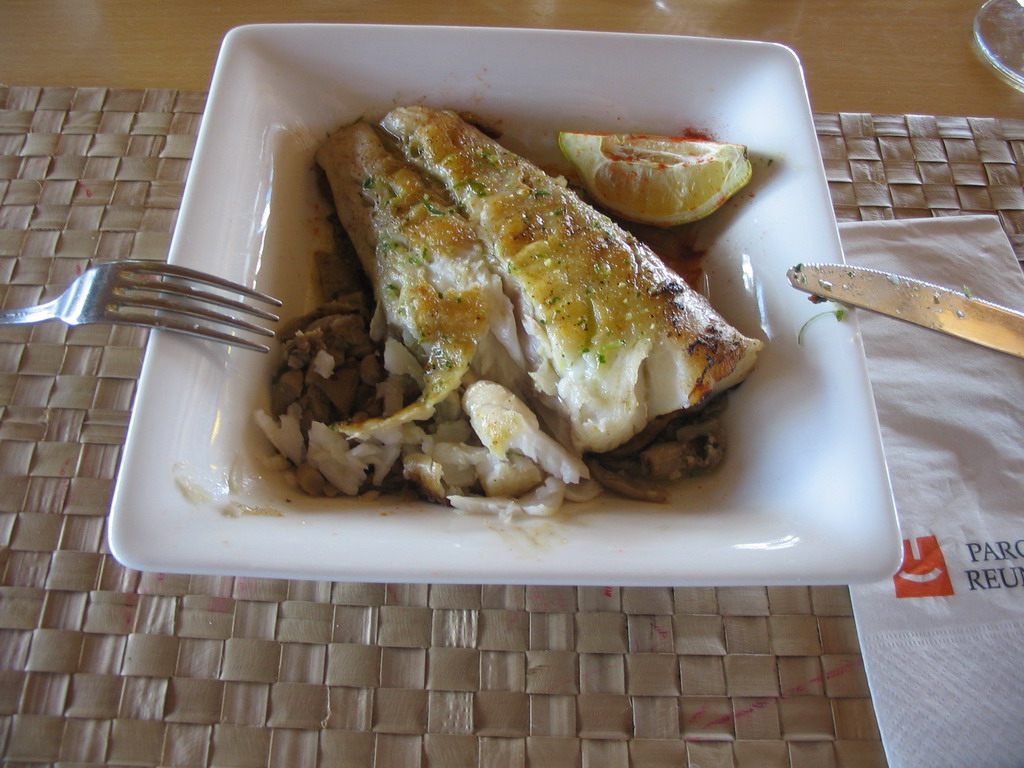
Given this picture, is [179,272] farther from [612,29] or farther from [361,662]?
[612,29]

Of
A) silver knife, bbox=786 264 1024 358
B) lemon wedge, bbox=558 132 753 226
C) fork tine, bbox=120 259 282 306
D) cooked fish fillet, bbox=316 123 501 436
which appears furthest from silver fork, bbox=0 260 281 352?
silver knife, bbox=786 264 1024 358

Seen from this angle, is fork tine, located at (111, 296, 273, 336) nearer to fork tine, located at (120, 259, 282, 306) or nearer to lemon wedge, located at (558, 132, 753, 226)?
fork tine, located at (120, 259, 282, 306)

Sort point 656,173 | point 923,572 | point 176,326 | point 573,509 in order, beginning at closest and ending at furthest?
point 176,326 → point 573,509 → point 923,572 → point 656,173

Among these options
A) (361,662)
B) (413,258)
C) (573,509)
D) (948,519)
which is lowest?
(361,662)

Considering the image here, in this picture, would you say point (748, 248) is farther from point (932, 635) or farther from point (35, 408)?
point (35, 408)

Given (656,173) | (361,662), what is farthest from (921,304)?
(361,662)

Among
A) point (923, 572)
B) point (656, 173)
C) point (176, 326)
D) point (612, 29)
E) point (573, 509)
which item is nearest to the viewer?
point (176, 326)
